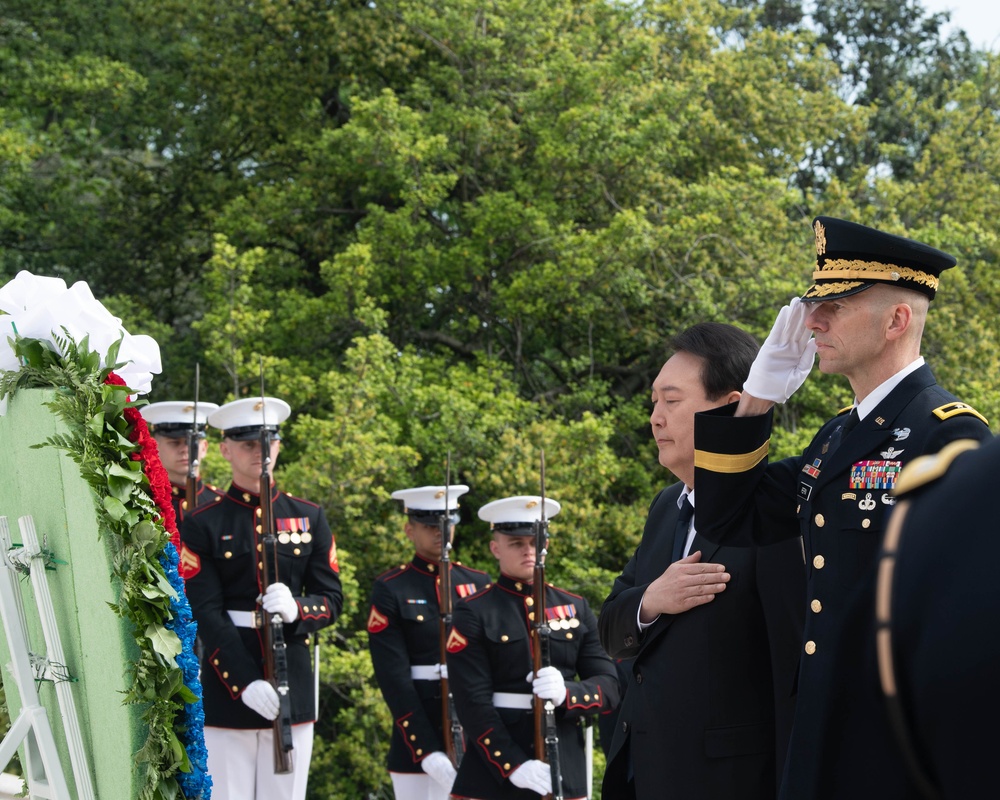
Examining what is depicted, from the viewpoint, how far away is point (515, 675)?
5219 millimetres

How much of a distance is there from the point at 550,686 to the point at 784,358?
96.2 inches

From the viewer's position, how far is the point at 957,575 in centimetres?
127

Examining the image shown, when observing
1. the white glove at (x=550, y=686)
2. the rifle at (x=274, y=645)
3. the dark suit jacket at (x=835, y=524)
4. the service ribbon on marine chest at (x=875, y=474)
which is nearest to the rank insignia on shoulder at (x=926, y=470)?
the dark suit jacket at (x=835, y=524)

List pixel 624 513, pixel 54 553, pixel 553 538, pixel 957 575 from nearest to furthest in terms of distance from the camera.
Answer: pixel 957 575 → pixel 54 553 → pixel 553 538 → pixel 624 513

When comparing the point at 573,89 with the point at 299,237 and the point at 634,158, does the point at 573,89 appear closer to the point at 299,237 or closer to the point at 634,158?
the point at 634,158

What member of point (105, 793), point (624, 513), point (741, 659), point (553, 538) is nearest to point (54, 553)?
point (105, 793)

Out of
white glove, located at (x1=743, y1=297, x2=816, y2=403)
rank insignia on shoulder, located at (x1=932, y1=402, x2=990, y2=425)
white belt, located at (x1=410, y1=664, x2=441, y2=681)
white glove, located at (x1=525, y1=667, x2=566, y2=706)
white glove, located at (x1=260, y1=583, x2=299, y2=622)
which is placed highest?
white glove, located at (x1=743, y1=297, x2=816, y2=403)

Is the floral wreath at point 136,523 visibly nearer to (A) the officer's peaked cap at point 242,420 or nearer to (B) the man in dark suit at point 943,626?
(B) the man in dark suit at point 943,626

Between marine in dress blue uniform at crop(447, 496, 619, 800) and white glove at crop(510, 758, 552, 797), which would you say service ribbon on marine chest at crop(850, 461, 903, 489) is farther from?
white glove at crop(510, 758, 552, 797)

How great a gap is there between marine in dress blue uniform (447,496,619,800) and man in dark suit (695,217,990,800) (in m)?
2.30

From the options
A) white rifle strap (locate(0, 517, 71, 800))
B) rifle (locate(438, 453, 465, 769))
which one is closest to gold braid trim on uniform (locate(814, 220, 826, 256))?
white rifle strap (locate(0, 517, 71, 800))

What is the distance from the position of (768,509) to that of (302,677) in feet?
11.5

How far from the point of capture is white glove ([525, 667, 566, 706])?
479cm

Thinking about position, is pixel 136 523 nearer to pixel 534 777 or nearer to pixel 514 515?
pixel 534 777
